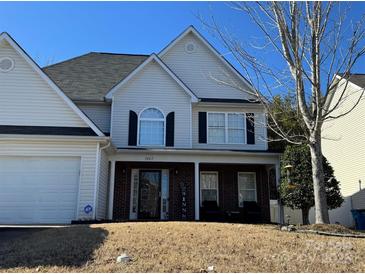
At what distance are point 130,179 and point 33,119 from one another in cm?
472

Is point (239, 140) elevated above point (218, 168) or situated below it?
above

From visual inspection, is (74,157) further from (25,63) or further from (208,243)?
(208,243)

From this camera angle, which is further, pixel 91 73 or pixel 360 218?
pixel 91 73

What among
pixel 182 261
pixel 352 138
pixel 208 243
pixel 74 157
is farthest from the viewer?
pixel 352 138

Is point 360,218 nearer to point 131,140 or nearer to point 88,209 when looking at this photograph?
point 131,140

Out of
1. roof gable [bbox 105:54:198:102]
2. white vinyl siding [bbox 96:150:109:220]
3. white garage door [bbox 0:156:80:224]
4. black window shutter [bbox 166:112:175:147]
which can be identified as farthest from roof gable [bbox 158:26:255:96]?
white garage door [bbox 0:156:80:224]

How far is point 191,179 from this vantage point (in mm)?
15867

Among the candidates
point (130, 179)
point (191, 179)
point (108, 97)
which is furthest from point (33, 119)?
point (191, 179)

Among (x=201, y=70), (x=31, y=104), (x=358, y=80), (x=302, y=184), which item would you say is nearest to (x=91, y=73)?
(x=31, y=104)

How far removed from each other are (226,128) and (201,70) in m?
3.19

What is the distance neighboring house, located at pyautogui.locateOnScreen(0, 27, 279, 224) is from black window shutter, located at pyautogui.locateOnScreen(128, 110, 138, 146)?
1.7 inches

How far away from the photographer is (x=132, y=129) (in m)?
15.8

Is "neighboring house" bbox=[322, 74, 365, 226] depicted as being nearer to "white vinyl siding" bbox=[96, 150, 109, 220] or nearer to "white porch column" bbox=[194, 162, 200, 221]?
"white porch column" bbox=[194, 162, 200, 221]

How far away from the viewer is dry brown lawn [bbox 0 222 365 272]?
19.4 ft
